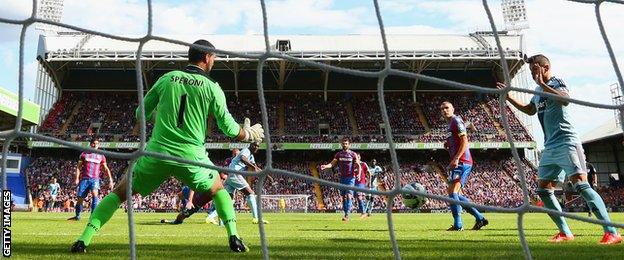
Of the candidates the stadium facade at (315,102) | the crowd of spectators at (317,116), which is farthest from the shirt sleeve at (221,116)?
the crowd of spectators at (317,116)

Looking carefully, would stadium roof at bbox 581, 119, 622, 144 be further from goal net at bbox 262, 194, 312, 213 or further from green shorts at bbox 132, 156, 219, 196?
green shorts at bbox 132, 156, 219, 196

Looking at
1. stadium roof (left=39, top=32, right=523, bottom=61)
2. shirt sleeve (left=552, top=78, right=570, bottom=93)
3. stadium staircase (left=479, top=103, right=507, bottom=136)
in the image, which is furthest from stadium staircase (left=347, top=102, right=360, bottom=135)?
shirt sleeve (left=552, top=78, right=570, bottom=93)

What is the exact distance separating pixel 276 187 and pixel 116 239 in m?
19.3

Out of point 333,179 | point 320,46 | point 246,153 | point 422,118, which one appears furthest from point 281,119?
point 246,153

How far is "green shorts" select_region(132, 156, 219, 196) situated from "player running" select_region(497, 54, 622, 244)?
96.6 inches

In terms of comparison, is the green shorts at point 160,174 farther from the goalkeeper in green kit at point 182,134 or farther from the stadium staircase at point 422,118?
the stadium staircase at point 422,118

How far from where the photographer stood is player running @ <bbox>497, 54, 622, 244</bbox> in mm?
4363

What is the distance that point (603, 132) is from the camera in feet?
119

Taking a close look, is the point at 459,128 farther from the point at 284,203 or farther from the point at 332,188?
the point at 332,188

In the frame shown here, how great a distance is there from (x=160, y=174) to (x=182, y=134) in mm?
286

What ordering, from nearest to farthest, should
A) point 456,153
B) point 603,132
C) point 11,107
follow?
1. point 456,153
2. point 11,107
3. point 603,132

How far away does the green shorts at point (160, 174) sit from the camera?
11.3 feet

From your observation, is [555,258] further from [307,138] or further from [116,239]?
[307,138]

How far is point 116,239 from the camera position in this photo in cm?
502
